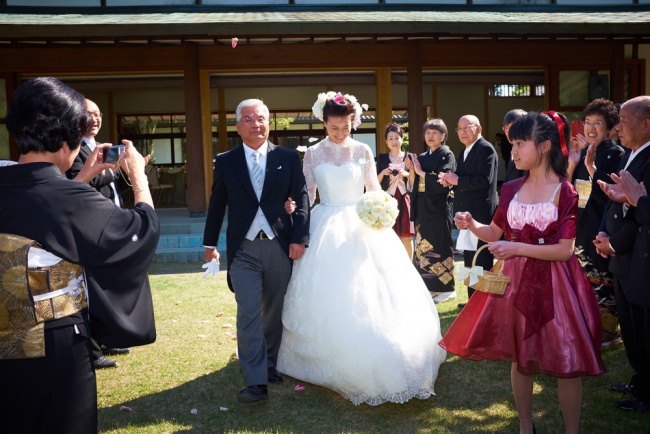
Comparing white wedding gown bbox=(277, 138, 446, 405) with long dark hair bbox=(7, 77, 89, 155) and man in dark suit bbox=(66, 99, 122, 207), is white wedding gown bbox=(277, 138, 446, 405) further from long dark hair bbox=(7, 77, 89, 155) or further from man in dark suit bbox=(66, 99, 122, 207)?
long dark hair bbox=(7, 77, 89, 155)

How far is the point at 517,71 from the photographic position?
1636cm

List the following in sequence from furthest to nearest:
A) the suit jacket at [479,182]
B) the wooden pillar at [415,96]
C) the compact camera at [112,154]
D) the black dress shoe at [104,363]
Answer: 1. the wooden pillar at [415,96]
2. the suit jacket at [479,182]
3. the black dress shoe at [104,363]
4. the compact camera at [112,154]

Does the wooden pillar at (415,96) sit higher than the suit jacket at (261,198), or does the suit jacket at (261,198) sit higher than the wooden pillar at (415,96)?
the wooden pillar at (415,96)

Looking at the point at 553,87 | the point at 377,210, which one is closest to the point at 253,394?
the point at 377,210

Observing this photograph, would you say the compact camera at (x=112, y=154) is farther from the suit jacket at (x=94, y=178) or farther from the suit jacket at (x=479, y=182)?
the suit jacket at (x=479, y=182)

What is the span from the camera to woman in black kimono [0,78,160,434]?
2396 millimetres

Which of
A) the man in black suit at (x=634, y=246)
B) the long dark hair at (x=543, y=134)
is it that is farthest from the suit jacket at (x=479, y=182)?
the long dark hair at (x=543, y=134)

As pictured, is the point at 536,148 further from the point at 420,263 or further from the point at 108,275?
the point at 420,263

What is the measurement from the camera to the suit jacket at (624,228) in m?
3.81

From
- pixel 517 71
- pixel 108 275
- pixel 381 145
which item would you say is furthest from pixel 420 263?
pixel 517 71

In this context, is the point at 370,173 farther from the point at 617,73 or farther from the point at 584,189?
the point at 617,73

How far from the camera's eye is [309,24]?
10.5 meters

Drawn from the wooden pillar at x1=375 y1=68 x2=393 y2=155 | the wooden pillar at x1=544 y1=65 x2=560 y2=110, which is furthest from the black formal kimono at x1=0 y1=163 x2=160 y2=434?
the wooden pillar at x1=544 y1=65 x2=560 y2=110

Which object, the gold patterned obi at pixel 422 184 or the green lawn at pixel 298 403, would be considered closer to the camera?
the green lawn at pixel 298 403
